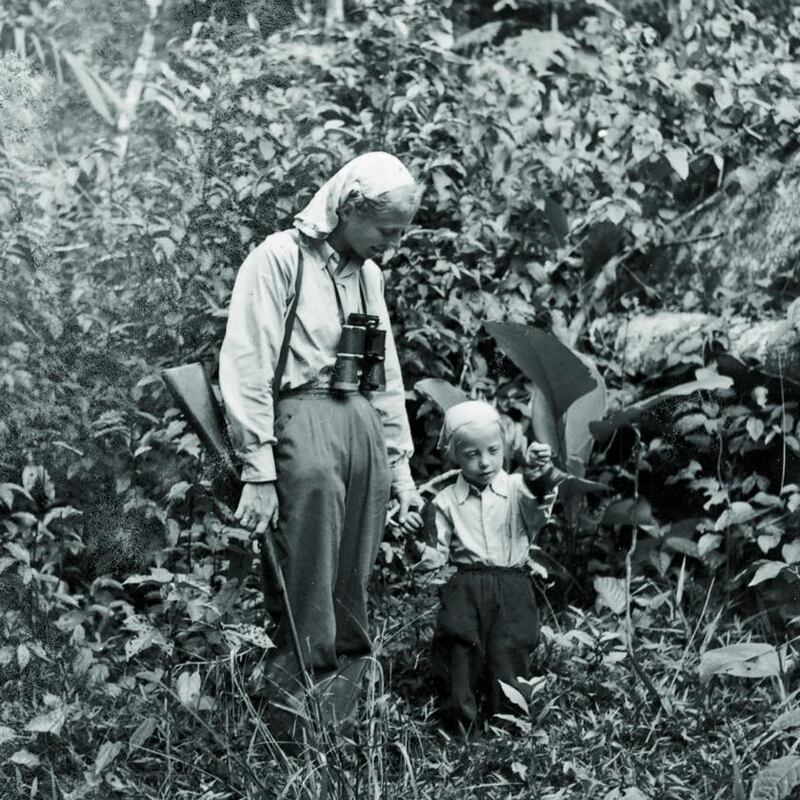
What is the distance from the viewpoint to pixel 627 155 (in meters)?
5.53

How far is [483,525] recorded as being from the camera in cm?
373

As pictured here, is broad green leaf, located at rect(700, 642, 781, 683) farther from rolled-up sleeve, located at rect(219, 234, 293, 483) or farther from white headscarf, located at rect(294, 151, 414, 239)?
white headscarf, located at rect(294, 151, 414, 239)

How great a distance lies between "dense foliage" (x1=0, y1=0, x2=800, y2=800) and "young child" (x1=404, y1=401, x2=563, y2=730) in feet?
0.62

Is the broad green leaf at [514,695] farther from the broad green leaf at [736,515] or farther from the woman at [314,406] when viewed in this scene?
the broad green leaf at [736,515]

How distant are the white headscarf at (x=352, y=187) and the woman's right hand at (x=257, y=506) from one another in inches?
30.3

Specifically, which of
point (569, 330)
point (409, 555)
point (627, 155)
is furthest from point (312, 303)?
point (627, 155)

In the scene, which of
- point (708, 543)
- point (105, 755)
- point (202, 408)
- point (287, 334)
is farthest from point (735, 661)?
point (105, 755)

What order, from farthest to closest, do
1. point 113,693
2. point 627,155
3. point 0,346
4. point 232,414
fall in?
1. point 627,155
2. point 0,346
3. point 113,693
4. point 232,414

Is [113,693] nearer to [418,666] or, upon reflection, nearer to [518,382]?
[418,666]

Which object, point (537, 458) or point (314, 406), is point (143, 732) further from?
point (537, 458)

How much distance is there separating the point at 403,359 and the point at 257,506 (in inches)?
80.4

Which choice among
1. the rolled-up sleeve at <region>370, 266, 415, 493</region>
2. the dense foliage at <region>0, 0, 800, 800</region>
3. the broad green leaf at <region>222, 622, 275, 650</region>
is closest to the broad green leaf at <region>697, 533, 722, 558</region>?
the dense foliage at <region>0, 0, 800, 800</region>

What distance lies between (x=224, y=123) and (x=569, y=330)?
1.88 meters

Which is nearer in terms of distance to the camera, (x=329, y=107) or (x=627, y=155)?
(x=329, y=107)
